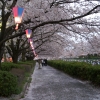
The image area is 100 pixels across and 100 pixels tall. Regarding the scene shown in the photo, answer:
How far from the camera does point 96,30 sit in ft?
40.8

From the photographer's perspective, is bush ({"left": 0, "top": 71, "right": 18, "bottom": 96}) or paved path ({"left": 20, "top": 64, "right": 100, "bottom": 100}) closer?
bush ({"left": 0, "top": 71, "right": 18, "bottom": 96})

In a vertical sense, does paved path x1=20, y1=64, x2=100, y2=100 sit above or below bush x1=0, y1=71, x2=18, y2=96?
below

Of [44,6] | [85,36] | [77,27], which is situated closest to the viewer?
[44,6]

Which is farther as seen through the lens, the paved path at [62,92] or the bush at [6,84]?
the paved path at [62,92]

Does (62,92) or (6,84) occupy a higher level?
(6,84)

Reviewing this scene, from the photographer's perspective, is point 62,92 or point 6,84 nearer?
point 6,84

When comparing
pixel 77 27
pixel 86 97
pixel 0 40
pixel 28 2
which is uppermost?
pixel 28 2

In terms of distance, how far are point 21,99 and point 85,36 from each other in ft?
21.4

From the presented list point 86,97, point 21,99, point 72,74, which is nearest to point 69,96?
point 86,97

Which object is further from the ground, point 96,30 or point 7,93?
point 96,30

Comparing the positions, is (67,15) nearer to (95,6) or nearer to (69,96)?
(95,6)

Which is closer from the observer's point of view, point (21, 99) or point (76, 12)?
point (21, 99)

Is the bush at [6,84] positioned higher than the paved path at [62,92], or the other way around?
the bush at [6,84]

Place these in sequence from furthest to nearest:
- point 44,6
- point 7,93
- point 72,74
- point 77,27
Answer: point 72,74 → point 77,27 → point 44,6 → point 7,93
